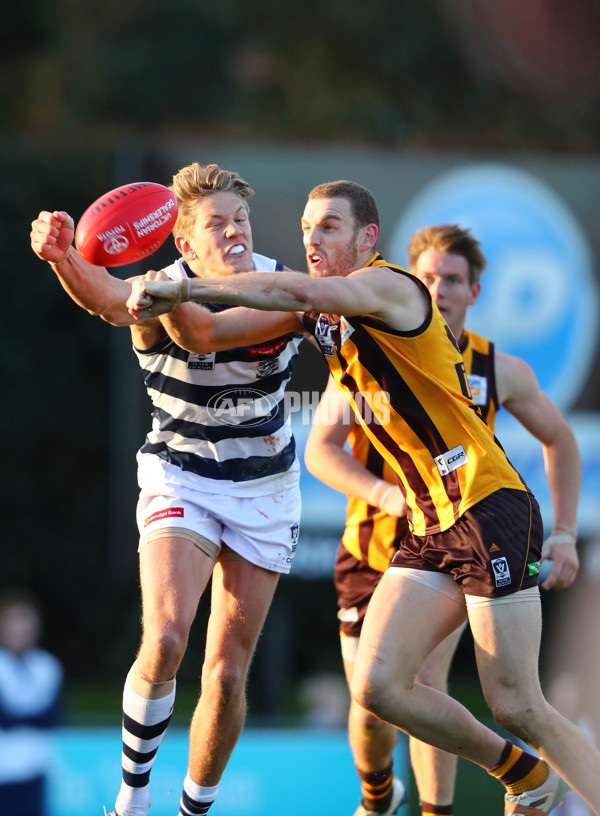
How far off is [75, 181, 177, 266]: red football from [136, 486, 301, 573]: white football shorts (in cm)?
106

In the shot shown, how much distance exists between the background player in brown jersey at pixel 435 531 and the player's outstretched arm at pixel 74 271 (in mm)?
479

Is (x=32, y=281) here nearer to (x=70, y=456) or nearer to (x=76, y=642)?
(x=70, y=456)

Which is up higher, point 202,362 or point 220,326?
point 220,326

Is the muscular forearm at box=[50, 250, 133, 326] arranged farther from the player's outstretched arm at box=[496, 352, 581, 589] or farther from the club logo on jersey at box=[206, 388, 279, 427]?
the player's outstretched arm at box=[496, 352, 581, 589]

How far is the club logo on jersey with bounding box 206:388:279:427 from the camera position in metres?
5.25

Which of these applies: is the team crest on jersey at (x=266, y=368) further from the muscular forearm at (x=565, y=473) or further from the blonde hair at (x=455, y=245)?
the muscular forearm at (x=565, y=473)

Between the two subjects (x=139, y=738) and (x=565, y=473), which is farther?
(x=565, y=473)

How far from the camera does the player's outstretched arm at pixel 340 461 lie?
5625mm

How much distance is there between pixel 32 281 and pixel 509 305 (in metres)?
6.59

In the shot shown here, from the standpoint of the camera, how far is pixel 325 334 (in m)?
4.96

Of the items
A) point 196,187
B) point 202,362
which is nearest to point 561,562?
point 202,362

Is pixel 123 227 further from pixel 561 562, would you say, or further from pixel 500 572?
pixel 561 562

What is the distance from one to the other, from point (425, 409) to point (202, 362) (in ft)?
3.30

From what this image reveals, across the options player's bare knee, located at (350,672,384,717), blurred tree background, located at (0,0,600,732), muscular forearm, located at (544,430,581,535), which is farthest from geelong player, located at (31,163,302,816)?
blurred tree background, located at (0,0,600,732)
